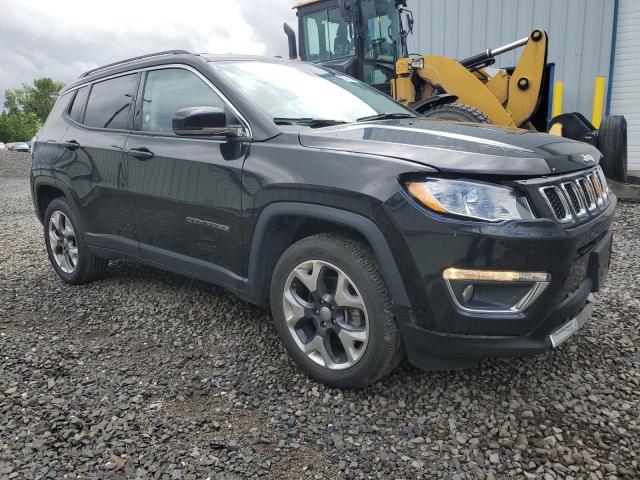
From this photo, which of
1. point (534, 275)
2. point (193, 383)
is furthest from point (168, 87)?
point (534, 275)

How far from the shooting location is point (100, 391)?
270cm

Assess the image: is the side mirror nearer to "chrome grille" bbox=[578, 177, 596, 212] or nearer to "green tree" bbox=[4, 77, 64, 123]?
"chrome grille" bbox=[578, 177, 596, 212]

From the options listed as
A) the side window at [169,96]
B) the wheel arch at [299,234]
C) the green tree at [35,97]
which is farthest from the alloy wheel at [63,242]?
the green tree at [35,97]

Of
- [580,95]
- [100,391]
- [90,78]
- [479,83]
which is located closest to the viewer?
[100,391]

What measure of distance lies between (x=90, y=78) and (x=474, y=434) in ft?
13.0

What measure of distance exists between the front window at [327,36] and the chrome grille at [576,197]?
19.8ft

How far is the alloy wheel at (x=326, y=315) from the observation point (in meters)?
2.47

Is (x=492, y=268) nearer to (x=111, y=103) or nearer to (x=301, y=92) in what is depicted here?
(x=301, y=92)

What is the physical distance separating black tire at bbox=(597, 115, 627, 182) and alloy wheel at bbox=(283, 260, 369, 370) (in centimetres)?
547

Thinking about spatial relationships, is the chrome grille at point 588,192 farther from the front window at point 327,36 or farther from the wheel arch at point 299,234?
the front window at point 327,36

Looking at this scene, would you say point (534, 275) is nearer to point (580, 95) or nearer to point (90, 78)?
point (90, 78)

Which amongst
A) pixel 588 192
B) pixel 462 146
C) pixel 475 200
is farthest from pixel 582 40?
pixel 475 200

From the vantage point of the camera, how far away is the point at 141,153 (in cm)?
344

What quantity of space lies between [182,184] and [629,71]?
38.8ft
